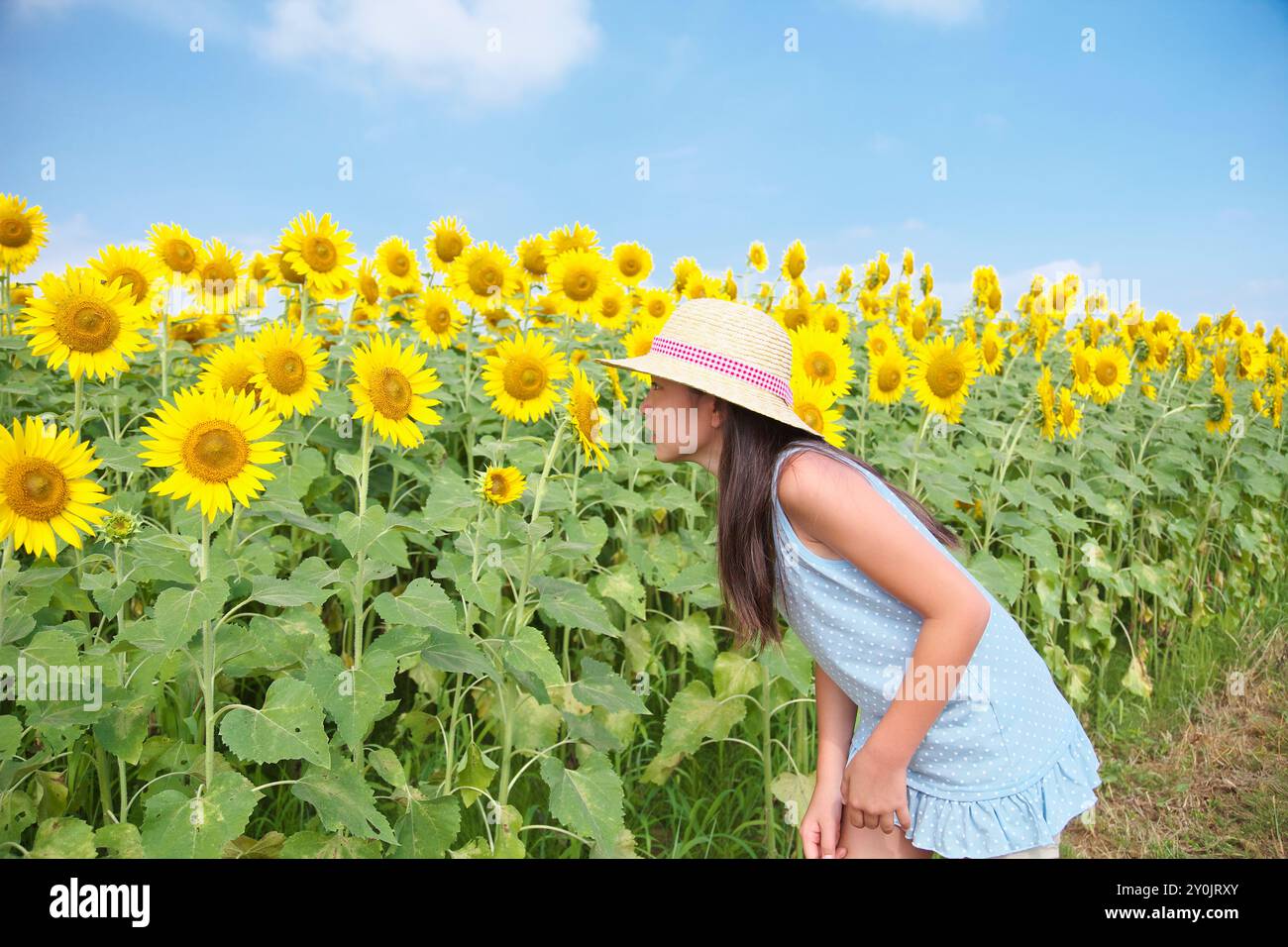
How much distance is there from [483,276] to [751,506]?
3384 mm

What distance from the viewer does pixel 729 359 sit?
238 centimetres

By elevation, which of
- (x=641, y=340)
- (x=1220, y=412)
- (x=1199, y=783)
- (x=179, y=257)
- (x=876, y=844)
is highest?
(x=179, y=257)

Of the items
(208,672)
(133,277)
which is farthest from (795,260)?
(208,672)

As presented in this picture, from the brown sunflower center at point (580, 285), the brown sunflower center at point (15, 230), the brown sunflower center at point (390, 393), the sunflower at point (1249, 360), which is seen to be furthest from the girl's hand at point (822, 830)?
the sunflower at point (1249, 360)

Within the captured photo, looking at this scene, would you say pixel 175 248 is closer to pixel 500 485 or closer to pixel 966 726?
pixel 500 485

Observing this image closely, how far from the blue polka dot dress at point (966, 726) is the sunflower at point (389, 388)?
41.4 inches

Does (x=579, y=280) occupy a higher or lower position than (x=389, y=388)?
higher

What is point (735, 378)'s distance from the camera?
2.36m

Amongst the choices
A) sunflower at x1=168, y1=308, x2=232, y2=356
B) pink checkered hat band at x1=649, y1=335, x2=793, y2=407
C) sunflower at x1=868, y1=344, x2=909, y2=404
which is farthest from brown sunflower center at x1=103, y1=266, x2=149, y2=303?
sunflower at x1=868, y1=344, x2=909, y2=404

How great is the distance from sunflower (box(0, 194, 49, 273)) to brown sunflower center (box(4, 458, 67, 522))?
2948 millimetres

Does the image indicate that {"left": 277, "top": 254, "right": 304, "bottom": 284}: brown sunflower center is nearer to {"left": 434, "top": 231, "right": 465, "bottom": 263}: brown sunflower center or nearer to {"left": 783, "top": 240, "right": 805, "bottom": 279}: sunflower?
{"left": 434, "top": 231, "right": 465, "bottom": 263}: brown sunflower center

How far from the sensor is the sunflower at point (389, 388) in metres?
2.64
